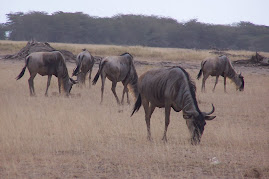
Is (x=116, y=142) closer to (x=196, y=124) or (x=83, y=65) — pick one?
(x=196, y=124)

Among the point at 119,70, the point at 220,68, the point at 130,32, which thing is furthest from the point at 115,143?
the point at 130,32

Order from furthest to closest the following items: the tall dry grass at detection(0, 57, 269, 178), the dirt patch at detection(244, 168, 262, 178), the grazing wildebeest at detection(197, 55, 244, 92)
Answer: the grazing wildebeest at detection(197, 55, 244, 92)
the tall dry grass at detection(0, 57, 269, 178)
the dirt patch at detection(244, 168, 262, 178)

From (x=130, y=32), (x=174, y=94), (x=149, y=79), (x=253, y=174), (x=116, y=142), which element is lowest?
(x=130, y=32)

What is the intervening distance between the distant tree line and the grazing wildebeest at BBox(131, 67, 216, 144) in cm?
4501

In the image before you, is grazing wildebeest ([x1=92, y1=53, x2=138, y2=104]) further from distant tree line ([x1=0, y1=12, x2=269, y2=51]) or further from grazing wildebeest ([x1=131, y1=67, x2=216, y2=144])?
distant tree line ([x1=0, y1=12, x2=269, y2=51])

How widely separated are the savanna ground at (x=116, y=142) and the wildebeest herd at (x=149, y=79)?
424 mm

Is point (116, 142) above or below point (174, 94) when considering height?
below

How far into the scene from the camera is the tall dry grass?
17.8 feet

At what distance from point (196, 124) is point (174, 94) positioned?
0.61 m

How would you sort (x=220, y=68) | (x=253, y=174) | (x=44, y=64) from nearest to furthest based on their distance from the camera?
(x=253, y=174) → (x=44, y=64) → (x=220, y=68)

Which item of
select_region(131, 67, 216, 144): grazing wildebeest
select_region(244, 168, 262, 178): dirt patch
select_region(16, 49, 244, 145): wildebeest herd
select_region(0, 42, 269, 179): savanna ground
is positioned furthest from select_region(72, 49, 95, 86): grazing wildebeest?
select_region(244, 168, 262, 178): dirt patch

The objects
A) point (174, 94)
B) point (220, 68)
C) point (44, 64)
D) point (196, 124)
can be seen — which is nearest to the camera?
point (196, 124)

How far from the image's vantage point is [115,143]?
6.87 meters

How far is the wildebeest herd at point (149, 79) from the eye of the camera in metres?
6.82
